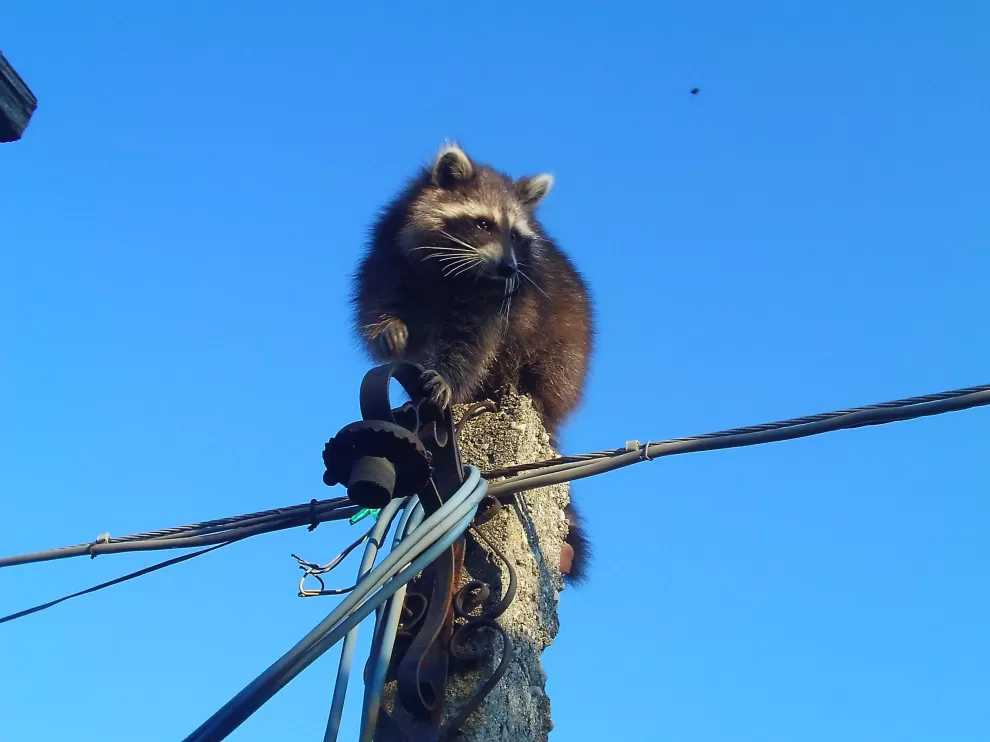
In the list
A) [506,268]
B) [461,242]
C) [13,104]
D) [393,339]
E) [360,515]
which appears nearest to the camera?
[360,515]

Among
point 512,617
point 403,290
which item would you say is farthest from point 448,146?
point 512,617

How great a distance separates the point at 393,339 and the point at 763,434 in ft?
7.24

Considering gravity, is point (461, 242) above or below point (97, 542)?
above

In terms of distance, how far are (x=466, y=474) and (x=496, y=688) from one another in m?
0.55

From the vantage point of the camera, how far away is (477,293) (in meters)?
4.92

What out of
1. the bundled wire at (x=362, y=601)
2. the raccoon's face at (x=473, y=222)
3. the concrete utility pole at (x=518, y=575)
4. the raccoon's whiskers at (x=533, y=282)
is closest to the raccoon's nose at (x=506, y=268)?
the raccoon's face at (x=473, y=222)

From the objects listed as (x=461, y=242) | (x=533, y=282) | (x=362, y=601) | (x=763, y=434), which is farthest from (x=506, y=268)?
(x=362, y=601)

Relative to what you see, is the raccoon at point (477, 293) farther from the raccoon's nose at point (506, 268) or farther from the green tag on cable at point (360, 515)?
the green tag on cable at point (360, 515)

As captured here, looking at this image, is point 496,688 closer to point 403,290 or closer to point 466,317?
point 466,317

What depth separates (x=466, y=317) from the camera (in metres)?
4.61

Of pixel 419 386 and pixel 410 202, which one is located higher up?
pixel 410 202


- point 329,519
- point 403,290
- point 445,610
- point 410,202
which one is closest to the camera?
point 445,610

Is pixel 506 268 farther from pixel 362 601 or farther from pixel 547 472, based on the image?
pixel 362 601

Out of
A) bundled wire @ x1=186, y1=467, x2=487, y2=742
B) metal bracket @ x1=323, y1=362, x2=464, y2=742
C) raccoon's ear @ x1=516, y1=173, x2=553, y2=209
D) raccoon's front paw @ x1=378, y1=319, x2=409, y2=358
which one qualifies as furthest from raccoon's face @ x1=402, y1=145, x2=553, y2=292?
bundled wire @ x1=186, y1=467, x2=487, y2=742
